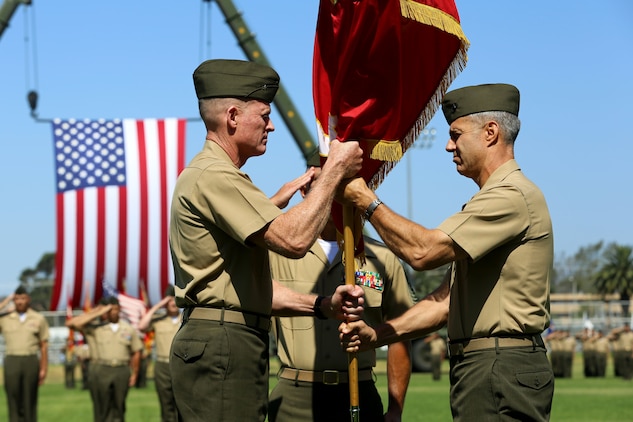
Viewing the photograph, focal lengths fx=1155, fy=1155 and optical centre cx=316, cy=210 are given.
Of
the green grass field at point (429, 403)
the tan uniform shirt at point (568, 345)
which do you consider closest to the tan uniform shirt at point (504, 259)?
the green grass field at point (429, 403)

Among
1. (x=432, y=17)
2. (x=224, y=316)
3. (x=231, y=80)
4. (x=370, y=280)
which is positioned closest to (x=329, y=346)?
(x=370, y=280)

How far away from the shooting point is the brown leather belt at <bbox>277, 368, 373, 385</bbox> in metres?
6.06

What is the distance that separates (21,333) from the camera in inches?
709

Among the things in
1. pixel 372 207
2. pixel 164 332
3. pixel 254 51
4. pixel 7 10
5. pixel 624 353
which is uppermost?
pixel 7 10

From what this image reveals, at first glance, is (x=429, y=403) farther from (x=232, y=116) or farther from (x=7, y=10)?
(x=232, y=116)

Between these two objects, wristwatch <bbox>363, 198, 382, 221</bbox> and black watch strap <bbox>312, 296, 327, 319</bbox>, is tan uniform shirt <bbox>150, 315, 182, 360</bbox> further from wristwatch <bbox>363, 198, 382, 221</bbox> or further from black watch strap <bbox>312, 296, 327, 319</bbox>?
wristwatch <bbox>363, 198, 382, 221</bbox>

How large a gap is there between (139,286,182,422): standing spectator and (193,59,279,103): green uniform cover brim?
12262mm

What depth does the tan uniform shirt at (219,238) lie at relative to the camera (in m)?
4.86

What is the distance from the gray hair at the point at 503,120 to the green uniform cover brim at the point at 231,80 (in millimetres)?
1020

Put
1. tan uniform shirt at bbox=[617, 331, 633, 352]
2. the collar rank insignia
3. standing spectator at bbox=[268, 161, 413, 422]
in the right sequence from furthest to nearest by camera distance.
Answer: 1. tan uniform shirt at bbox=[617, 331, 633, 352]
2. the collar rank insignia
3. standing spectator at bbox=[268, 161, 413, 422]

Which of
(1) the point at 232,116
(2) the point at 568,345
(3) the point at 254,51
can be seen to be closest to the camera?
(1) the point at 232,116

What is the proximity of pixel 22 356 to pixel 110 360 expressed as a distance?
137 cm

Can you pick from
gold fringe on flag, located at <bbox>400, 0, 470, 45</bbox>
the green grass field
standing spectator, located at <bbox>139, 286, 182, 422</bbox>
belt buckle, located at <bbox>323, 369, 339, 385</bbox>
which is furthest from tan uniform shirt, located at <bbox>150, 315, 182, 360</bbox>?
gold fringe on flag, located at <bbox>400, 0, 470, 45</bbox>

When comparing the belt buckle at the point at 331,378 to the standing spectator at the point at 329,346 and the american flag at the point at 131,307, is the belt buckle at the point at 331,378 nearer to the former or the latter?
the standing spectator at the point at 329,346
